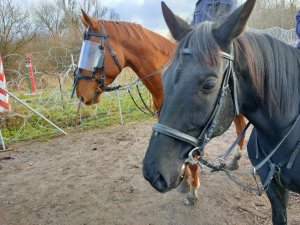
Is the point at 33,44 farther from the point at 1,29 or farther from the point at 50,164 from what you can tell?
the point at 50,164

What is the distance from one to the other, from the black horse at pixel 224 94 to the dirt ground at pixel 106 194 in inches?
60.8

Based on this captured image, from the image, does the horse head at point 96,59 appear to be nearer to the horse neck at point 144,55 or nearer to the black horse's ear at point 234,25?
the horse neck at point 144,55

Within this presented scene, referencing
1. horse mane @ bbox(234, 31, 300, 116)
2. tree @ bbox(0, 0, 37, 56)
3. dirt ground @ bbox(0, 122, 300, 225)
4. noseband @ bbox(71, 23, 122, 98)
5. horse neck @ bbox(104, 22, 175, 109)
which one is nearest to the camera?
horse mane @ bbox(234, 31, 300, 116)

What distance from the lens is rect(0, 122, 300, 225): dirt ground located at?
127 inches

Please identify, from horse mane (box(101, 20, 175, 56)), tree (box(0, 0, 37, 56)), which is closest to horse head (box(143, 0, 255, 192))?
horse mane (box(101, 20, 175, 56))

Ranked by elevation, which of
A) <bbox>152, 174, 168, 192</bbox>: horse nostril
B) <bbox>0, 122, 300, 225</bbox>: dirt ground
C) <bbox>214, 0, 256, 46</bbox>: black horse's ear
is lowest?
<bbox>0, 122, 300, 225</bbox>: dirt ground

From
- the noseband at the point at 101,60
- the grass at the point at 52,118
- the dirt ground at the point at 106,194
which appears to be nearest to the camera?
the dirt ground at the point at 106,194

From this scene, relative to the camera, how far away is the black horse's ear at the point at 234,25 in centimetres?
139

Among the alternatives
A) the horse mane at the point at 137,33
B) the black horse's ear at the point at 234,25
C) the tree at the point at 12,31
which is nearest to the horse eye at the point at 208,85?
the black horse's ear at the point at 234,25

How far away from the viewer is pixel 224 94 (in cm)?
150

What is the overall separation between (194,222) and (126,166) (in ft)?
6.16

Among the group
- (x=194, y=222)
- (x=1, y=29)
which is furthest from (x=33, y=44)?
(x=194, y=222)

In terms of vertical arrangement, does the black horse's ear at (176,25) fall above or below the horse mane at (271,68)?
above

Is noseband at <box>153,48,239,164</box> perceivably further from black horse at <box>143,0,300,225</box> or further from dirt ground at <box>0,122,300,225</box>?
dirt ground at <box>0,122,300,225</box>
